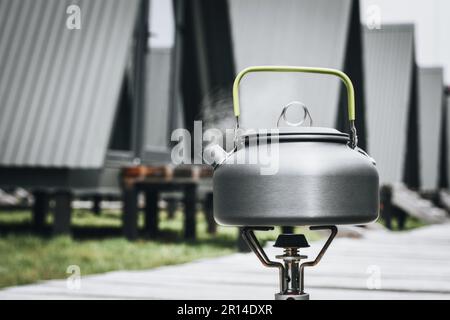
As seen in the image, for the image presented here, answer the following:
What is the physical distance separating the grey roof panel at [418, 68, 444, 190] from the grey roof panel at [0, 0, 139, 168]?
1321cm

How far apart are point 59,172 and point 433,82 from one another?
14610 millimetres

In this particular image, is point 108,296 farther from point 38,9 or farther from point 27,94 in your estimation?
point 38,9

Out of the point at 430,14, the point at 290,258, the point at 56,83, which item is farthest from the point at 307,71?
the point at 56,83

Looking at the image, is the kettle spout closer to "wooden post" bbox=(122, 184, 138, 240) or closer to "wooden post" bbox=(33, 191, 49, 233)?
"wooden post" bbox=(122, 184, 138, 240)

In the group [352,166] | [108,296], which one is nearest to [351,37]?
[108,296]

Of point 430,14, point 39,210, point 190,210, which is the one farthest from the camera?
point 39,210

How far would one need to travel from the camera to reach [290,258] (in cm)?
207

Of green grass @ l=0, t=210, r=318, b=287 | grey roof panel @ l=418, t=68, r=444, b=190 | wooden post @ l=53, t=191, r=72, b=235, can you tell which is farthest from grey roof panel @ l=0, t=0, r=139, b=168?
grey roof panel @ l=418, t=68, r=444, b=190

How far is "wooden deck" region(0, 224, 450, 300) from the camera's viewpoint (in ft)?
11.2

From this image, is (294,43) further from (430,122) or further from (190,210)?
(430,122)

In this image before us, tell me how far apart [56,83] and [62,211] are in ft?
3.90

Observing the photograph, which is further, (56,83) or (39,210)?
(39,210)

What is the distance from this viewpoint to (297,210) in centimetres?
184

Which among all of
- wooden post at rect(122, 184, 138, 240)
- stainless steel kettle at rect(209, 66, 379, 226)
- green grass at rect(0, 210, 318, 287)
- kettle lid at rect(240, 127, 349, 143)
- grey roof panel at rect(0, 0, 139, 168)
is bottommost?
green grass at rect(0, 210, 318, 287)
